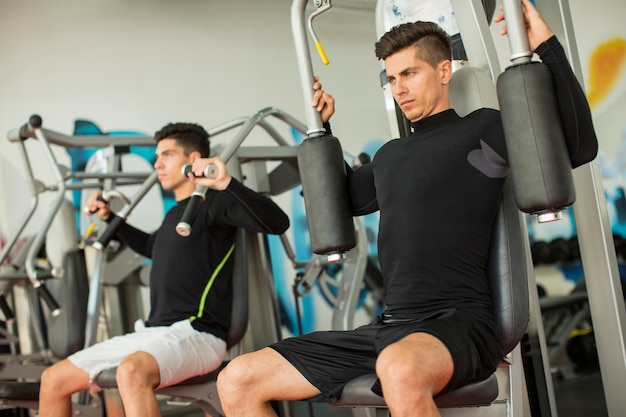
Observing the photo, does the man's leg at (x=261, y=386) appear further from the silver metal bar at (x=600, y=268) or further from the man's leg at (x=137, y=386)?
the silver metal bar at (x=600, y=268)

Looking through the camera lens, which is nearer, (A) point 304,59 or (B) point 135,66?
(A) point 304,59

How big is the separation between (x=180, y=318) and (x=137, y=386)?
39 cm

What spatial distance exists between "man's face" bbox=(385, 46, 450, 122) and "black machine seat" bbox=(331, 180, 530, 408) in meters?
0.28

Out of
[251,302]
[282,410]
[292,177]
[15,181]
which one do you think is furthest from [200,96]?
[282,410]

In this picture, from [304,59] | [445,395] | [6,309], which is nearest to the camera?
[445,395]

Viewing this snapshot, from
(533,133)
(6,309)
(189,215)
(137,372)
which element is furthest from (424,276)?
(6,309)

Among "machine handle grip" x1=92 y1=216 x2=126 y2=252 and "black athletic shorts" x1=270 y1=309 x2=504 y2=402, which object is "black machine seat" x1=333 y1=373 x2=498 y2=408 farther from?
"machine handle grip" x1=92 y1=216 x2=126 y2=252

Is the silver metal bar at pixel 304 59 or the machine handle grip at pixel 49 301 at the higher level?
the silver metal bar at pixel 304 59

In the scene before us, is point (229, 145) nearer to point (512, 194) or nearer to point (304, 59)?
point (304, 59)

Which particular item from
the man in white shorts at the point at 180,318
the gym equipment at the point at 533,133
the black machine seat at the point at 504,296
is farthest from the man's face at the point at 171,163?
the gym equipment at the point at 533,133

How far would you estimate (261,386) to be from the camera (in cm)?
159

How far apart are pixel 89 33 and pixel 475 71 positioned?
326cm

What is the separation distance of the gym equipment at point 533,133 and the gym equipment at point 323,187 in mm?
503

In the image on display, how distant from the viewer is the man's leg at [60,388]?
96.1 inches
